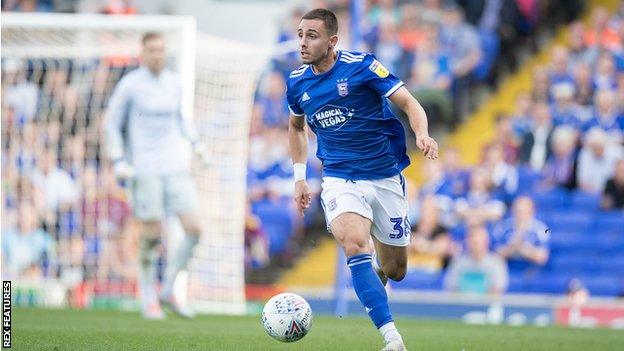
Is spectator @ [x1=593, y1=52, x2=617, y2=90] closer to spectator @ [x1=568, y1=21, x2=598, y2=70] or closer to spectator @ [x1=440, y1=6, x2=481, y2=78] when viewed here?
spectator @ [x1=568, y1=21, x2=598, y2=70]

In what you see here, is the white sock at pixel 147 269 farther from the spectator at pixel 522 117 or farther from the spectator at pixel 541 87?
the spectator at pixel 541 87

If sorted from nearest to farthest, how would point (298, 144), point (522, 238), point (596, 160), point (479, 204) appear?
point (298, 144) → point (522, 238) → point (479, 204) → point (596, 160)

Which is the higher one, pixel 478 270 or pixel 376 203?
pixel 376 203

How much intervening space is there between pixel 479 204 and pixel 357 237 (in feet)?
32.6

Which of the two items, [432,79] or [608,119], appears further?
[432,79]

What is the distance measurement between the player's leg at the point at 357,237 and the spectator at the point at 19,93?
10.6 metres

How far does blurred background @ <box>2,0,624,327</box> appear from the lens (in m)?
17.1

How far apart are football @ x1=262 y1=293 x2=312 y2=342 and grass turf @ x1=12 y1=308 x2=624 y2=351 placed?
506 millimetres

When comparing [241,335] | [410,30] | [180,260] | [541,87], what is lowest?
[241,335]

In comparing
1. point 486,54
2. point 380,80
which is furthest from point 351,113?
point 486,54

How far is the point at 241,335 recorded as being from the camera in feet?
33.8

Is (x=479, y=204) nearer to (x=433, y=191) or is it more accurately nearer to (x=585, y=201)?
(x=433, y=191)

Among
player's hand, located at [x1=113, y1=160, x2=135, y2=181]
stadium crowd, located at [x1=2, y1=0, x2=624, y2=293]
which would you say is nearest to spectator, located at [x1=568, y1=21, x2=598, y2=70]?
stadium crowd, located at [x1=2, y1=0, x2=624, y2=293]

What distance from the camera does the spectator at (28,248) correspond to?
17906 mm
